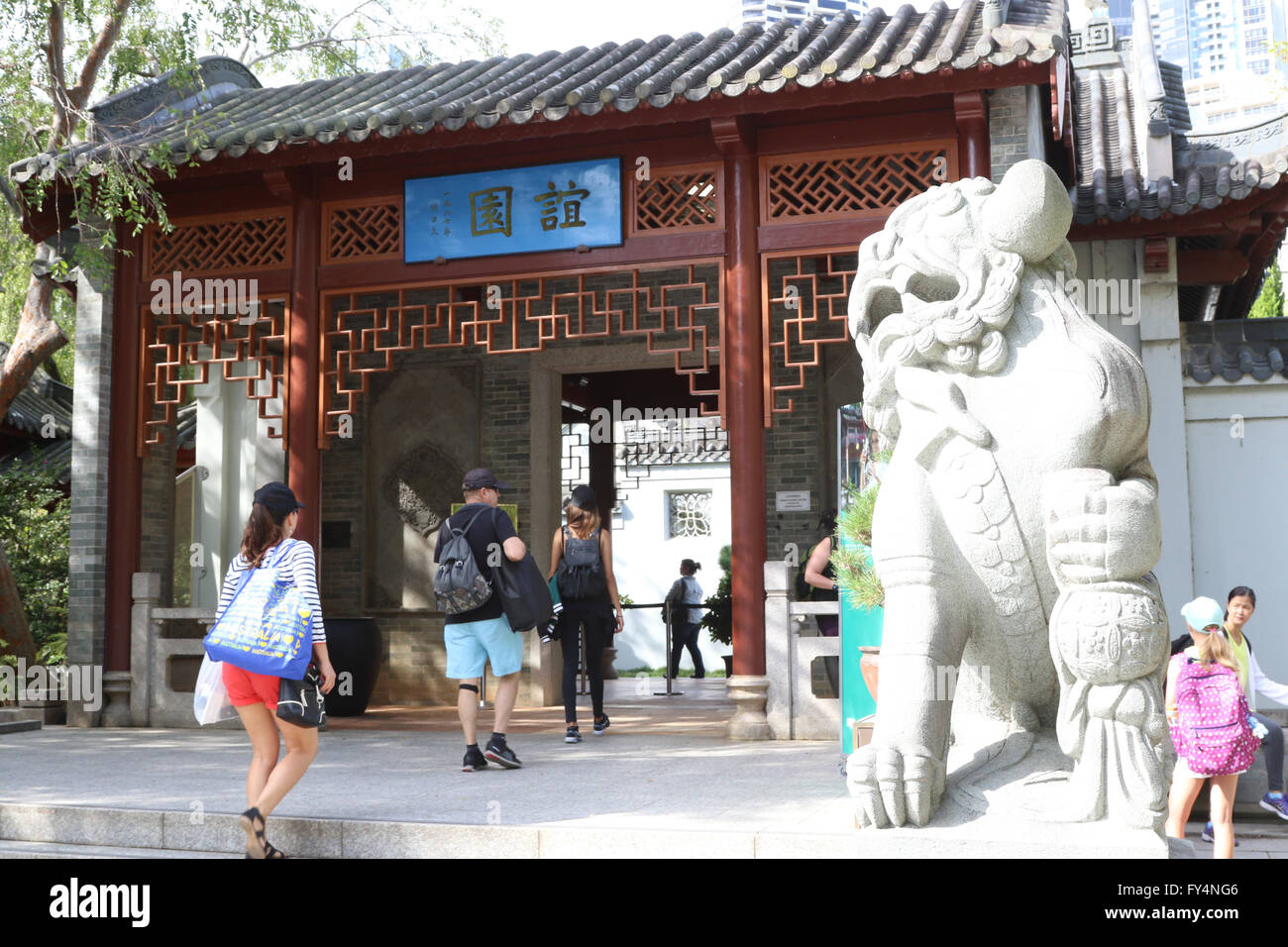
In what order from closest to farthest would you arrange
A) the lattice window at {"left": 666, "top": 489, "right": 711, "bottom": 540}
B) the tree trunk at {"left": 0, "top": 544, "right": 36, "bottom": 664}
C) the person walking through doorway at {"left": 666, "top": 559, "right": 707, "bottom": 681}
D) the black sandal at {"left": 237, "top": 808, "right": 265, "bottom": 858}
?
1. the black sandal at {"left": 237, "top": 808, "right": 265, "bottom": 858}
2. the tree trunk at {"left": 0, "top": 544, "right": 36, "bottom": 664}
3. the person walking through doorway at {"left": 666, "top": 559, "right": 707, "bottom": 681}
4. the lattice window at {"left": 666, "top": 489, "right": 711, "bottom": 540}

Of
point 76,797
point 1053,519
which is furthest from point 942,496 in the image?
point 76,797

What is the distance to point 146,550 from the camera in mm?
8820

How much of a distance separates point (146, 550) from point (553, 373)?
3.45 metres

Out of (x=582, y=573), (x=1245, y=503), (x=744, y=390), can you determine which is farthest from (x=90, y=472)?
(x=1245, y=503)

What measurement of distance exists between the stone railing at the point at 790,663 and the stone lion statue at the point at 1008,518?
2.97 meters

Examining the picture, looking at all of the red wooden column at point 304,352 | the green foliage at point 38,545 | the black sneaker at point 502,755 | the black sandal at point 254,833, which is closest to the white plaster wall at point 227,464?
the green foliage at point 38,545

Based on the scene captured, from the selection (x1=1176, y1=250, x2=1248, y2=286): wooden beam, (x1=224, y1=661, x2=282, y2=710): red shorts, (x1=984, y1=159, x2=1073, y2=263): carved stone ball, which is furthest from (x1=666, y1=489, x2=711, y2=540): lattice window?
(x1=984, y1=159, x2=1073, y2=263): carved stone ball

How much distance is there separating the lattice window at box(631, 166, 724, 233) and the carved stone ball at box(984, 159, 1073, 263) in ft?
12.7

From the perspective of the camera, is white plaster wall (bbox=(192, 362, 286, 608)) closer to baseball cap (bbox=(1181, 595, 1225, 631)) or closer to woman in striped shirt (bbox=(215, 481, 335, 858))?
woman in striped shirt (bbox=(215, 481, 335, 858))

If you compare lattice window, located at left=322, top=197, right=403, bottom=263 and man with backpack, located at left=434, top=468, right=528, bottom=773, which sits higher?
lattice window, located at left=322, top=197, right=403, bottom=263

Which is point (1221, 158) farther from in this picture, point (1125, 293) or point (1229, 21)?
point (1229, 21)

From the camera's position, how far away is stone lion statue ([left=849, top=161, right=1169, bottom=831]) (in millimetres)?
3178

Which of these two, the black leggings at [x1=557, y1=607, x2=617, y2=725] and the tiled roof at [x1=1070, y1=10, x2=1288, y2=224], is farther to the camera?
the tiled roof at [x1=1070, y1=10, x2=1288, y2=224]

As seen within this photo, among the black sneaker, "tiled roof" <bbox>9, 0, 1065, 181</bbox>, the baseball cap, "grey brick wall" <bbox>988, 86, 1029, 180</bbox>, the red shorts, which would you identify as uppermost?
"tiled roof" <bbox>9, 0, 1065, 181</bbox>
